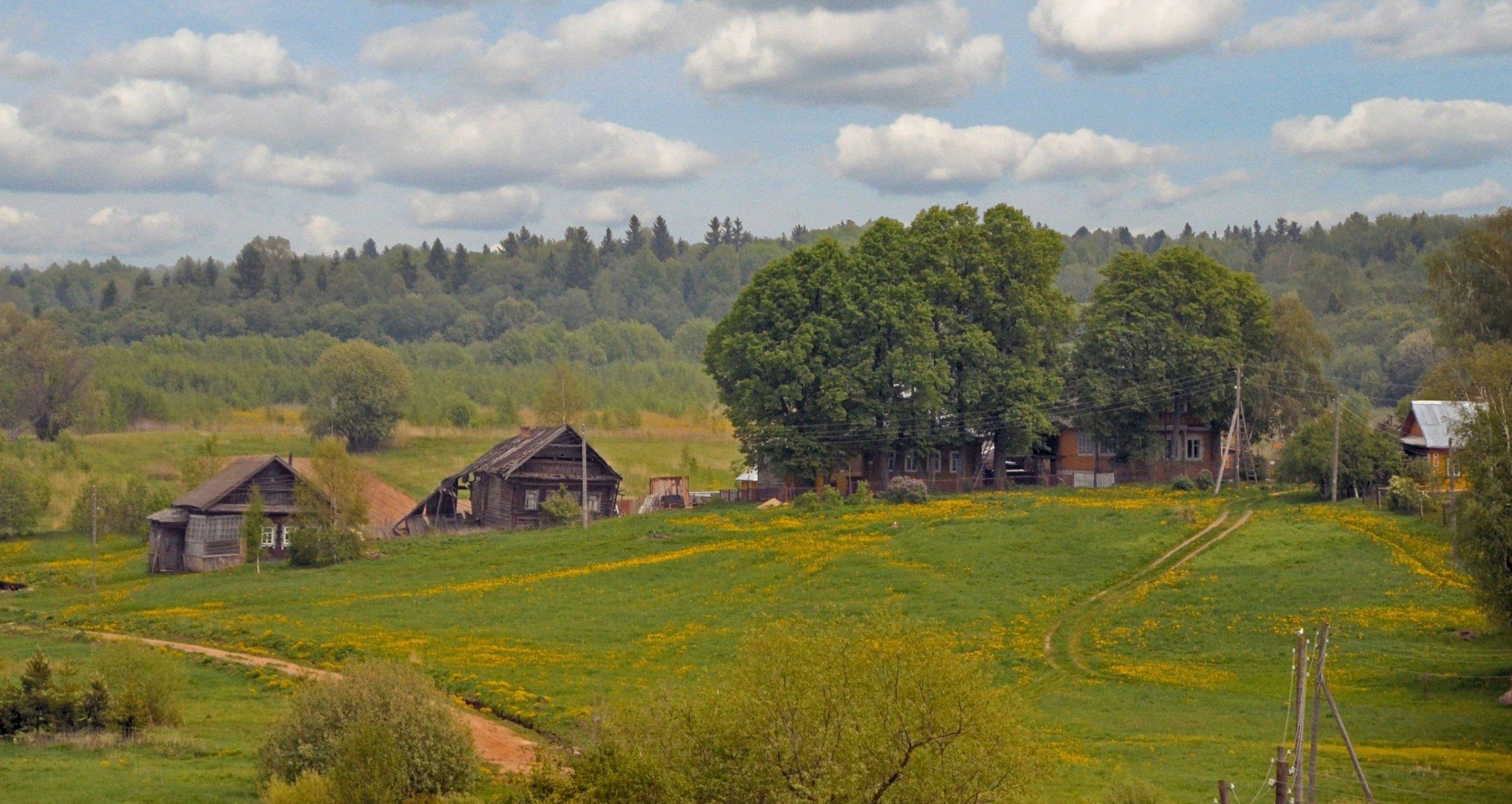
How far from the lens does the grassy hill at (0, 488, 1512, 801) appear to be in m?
44.7

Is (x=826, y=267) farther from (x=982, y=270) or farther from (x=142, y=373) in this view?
(x=142, y=373)

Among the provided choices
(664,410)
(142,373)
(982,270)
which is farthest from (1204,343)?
(142,373)

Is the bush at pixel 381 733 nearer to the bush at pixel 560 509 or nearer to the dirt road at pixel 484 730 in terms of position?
the dirt road at pixel 484 730

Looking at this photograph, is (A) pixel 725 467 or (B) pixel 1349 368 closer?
(A) pixel 725 467

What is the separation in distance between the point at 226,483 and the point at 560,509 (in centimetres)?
1978

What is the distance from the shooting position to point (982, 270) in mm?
94000

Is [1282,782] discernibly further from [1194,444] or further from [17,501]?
[17,501]

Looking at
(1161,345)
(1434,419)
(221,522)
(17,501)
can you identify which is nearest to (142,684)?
(221,522)

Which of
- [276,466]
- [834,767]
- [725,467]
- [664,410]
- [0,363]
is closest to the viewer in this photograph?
[834,767]

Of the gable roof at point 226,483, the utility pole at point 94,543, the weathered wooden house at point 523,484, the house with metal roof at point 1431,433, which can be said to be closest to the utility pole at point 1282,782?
the house with metal roof at point 1431,433

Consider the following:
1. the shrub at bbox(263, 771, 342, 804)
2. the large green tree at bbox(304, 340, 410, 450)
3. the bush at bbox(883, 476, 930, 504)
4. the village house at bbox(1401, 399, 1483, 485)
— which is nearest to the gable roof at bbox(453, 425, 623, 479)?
the bush at bbox(883, 476, 930, 504)

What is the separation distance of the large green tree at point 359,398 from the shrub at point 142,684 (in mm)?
96600

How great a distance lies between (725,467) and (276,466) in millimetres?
61480

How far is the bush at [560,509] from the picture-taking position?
300ft
